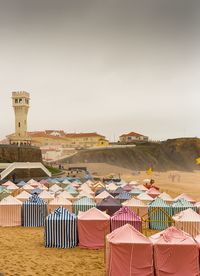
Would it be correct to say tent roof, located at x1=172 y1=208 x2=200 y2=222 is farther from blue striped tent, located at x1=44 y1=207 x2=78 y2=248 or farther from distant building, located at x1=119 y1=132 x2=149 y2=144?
distant building, located at x1=119 y1=132 x2=149 y2=144

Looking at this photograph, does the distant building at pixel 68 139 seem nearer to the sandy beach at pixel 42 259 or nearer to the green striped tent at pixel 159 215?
the green striped tent at pixel 159 215

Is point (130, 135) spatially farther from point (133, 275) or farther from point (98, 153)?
point (133, 275)

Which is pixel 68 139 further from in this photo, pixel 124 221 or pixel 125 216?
pixel 124 221

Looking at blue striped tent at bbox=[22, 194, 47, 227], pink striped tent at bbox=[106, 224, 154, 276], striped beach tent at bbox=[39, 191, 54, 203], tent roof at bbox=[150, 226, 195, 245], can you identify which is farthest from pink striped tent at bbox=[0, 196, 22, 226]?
tent roof at bbox=[150, 226, 195, 245]

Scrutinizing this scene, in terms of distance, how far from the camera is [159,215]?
82.3 ft

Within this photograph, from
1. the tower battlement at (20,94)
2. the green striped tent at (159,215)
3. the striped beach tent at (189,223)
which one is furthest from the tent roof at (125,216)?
the tower battlement at (20,94)

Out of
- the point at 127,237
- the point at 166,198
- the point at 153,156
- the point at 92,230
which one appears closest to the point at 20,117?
the point at 153,156

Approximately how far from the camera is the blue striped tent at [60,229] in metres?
19.0

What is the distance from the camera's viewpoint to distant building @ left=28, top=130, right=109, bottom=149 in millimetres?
155625

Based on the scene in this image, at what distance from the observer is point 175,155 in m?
156

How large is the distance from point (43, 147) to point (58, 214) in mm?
130798

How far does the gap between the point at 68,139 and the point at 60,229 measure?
145 metres

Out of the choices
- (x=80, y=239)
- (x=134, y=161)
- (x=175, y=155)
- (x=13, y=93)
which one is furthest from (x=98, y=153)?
(x=80, y=239)

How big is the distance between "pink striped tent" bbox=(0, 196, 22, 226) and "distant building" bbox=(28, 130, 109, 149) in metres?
129
